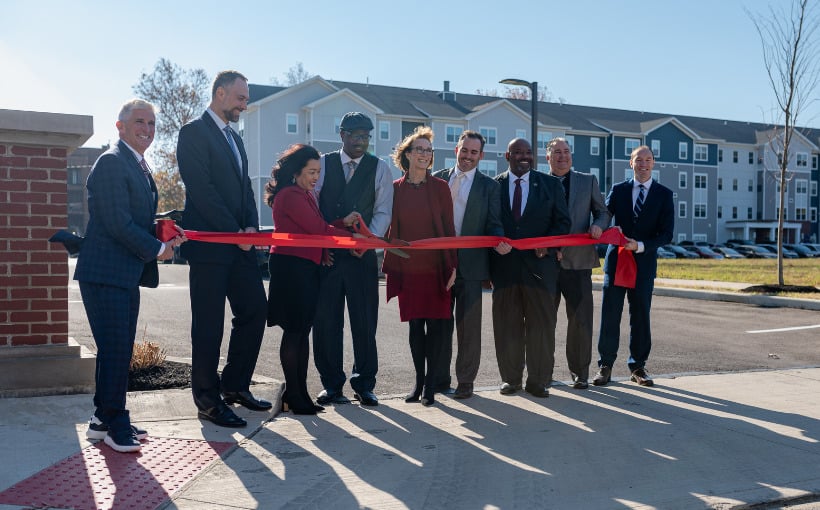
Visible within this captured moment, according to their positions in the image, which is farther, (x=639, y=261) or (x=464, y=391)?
(x=639, y=261)

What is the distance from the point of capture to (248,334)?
18.6ft

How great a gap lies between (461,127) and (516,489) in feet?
189

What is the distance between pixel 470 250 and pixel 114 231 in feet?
9.46

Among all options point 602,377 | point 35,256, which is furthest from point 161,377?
point 602,377

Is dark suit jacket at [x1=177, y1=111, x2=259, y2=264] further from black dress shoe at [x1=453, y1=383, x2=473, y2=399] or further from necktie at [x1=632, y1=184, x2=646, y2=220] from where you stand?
necktie at [x1=632, y1=184, x2=646, y2=220]

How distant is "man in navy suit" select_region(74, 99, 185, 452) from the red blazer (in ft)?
3.35

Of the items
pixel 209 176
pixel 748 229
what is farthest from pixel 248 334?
pixel 748 229

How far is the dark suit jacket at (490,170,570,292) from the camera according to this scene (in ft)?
21.6

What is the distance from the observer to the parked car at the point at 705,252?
55.1 m

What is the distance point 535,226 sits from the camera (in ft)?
21.9

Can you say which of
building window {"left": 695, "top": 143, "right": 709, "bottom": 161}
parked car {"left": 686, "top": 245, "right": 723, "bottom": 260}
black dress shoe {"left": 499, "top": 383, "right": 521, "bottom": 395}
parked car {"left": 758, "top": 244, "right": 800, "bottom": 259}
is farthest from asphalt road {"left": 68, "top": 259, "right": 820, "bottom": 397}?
building window {"left": 695, "top": 143, "right": 709, "bottom": 161}

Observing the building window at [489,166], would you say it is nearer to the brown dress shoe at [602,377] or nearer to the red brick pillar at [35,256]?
the brown dress shoe at [602,377]

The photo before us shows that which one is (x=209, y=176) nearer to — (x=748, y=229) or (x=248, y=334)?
(x=248, y=334)

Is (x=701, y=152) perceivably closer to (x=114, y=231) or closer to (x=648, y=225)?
(x=648, y=225)
